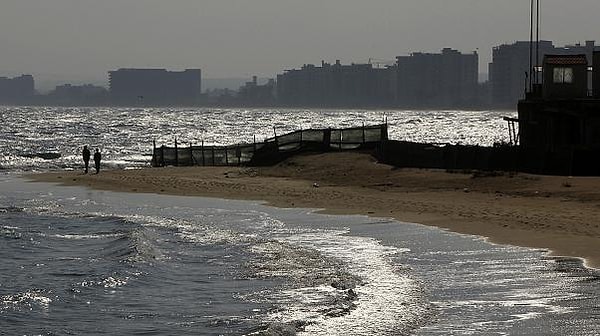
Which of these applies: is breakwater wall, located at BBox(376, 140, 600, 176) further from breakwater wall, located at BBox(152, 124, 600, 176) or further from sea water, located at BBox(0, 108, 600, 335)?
sea water, located at BBox(0, 108, 600, 335)

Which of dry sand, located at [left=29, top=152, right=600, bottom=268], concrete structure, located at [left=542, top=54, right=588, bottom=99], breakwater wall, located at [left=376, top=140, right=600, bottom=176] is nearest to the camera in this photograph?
dry sand, located at [left=29, top=152, right=600, bottom=268]

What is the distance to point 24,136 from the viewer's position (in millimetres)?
116875

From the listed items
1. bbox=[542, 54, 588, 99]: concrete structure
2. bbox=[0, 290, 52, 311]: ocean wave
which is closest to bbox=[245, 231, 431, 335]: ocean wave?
bbox=[0, 290, 52, 311]: ocean wave

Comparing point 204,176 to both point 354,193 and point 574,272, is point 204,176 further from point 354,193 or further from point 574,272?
point 574,272

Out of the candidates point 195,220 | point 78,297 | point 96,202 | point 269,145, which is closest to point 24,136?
point 269,145

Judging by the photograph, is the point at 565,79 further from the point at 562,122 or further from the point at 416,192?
the point at 416,192

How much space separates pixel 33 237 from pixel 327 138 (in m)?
23.7

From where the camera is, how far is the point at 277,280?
19.2 m

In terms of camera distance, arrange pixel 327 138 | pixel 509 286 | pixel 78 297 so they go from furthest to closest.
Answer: pixel 327 138, pixel 78 297, pixel 509 286

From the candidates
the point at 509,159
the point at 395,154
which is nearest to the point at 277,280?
the point at 509,159

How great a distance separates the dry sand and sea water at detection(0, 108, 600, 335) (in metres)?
1.35

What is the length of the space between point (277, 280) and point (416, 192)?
1619 cm

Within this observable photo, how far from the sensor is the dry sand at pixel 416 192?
80.8ft

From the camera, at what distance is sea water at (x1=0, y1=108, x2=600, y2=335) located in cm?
1515
